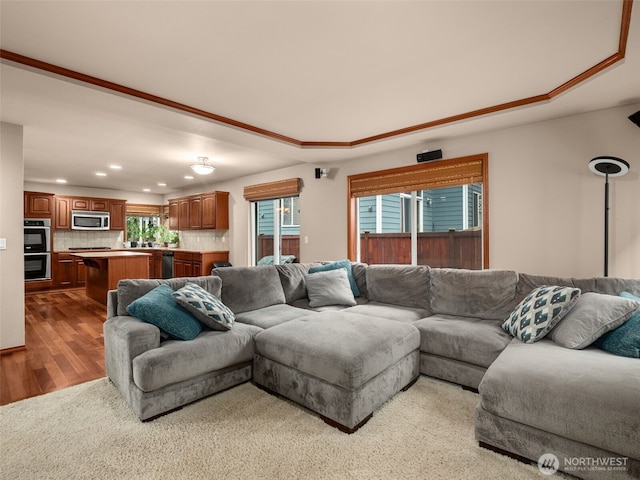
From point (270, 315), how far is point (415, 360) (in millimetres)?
1392

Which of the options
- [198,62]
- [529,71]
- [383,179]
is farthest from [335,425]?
[383,179]

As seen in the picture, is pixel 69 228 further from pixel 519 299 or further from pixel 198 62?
pixel 519 299

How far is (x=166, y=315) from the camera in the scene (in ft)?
7.93

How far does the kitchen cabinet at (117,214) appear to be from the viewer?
859cm

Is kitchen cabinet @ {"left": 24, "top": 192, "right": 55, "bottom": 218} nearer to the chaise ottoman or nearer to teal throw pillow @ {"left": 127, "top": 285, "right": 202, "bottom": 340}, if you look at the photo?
teal throw pillow @ {"left": 127, "top": 285, "right": 202, "bottom": 340}

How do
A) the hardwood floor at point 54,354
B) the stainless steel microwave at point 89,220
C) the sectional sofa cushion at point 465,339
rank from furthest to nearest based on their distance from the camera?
the stainless steel microwave at point 89,220 → the hardwood floor at point 54,354 → the sectional sofa cushion at point 465,339

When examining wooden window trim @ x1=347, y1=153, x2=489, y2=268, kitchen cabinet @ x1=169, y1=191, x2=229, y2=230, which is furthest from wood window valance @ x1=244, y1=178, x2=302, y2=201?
wooden window trim @ x1=347, y1=153, x2=489, y2=268

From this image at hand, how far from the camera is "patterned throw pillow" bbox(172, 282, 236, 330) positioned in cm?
254

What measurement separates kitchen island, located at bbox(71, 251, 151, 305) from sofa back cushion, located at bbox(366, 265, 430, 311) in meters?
4.46

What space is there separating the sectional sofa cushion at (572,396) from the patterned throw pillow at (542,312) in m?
0.34

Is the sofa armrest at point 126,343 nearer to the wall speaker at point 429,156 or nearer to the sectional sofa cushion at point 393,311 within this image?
the sectional sofa cushion at point 393,311

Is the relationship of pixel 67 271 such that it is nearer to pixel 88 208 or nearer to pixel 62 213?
pixel 62 213

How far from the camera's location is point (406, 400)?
8.00ft

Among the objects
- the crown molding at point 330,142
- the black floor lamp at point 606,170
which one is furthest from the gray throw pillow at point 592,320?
the crown molding at point 330,142
